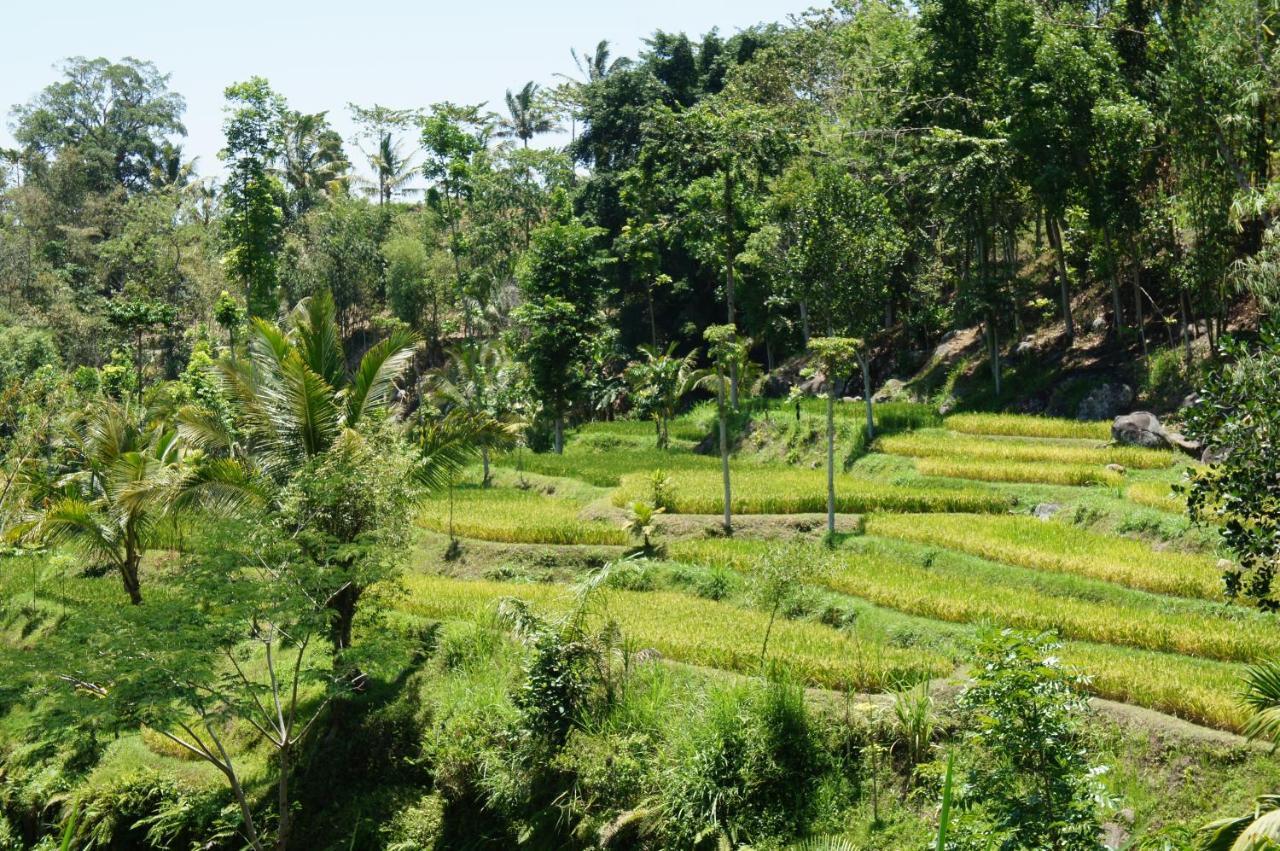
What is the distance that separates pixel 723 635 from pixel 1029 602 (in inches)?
193

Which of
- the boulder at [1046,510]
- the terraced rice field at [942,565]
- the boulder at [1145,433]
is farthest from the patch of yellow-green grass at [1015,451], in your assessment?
the boulder at [1046,510]

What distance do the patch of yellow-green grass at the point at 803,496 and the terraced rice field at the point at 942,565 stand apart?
0.05 m

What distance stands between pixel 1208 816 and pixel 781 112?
36.2m

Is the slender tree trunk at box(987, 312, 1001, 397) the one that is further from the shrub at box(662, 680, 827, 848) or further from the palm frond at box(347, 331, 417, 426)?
the shrub at box(662, 680, 827, 848)

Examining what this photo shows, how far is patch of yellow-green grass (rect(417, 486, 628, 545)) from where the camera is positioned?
24.5 meters

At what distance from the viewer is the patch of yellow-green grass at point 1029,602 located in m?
15.6

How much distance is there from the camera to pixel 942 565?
20.9 meters

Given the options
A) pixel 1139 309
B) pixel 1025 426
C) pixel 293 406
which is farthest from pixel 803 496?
pixel 293 406

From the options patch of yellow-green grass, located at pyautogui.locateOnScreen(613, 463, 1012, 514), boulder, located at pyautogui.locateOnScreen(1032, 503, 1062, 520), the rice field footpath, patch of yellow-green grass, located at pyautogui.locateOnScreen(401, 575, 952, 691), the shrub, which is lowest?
the shrub

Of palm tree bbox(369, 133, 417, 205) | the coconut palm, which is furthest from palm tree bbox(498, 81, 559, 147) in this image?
the coconut palm

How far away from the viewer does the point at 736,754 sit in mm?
14602

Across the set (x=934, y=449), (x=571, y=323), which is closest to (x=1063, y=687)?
(x=934, y=449)

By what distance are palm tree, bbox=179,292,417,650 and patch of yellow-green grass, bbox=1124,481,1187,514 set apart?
47.6ft

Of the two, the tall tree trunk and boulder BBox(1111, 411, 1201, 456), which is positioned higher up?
the tall tree trunk
